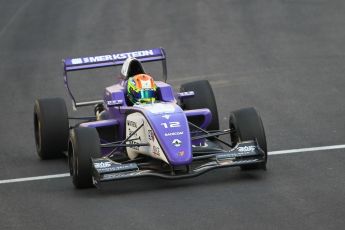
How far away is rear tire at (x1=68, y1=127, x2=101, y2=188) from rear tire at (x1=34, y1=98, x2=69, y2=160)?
7.35 feet

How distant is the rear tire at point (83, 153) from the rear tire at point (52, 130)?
7.35ft

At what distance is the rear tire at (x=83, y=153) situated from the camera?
492 inches

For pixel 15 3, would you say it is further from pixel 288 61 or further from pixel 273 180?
pixel 273 180

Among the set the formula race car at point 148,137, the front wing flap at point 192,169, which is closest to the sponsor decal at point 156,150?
the formula race car at point 148,137

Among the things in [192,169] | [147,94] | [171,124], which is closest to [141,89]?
[147,94]

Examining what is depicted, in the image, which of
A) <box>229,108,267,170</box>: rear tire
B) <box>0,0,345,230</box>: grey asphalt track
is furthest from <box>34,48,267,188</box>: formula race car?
<box>0,0,345,230</box>: grey asphalt track

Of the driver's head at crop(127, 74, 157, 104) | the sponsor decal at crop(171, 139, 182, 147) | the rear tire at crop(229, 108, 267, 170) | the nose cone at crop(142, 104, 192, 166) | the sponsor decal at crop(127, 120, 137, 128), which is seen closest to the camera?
the nose cone at crop(142, 104, 192, 166)

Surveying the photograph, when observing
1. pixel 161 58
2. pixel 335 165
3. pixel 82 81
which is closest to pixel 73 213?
pixel 335 165

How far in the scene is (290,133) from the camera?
15711mm

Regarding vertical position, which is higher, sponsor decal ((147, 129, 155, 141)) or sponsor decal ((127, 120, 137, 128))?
sponsor decal ((127, 120, 137, 128))

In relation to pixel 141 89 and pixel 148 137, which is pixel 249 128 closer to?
pixel 148 137

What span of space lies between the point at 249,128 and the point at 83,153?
2112mm

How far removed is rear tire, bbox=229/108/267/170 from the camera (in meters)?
13.0

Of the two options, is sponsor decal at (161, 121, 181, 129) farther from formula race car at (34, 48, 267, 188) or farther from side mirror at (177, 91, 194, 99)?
side mirror at (177, 91, 194, 99)
